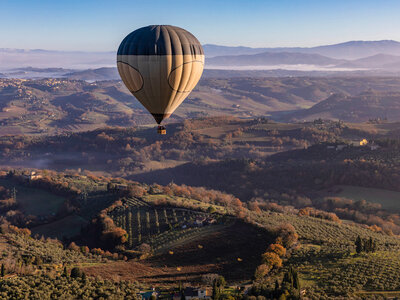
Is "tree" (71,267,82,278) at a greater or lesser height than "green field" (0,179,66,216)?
greater

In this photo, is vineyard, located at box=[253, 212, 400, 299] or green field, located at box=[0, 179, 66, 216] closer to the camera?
vineyard, located at box=[253, 212, 400, 299]

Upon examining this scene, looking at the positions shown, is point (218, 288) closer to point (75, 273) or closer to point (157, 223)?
point (75, 273)

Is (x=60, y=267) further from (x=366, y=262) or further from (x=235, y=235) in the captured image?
(x=366, y=262)

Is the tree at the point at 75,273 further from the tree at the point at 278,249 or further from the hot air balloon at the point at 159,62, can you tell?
the tree at the point at 278,249

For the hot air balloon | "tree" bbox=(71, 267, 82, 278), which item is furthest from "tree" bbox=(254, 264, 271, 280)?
"tree" bbox=(71, 267, 82, 278)

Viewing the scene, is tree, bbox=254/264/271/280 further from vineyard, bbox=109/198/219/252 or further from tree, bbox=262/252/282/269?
vineyard, bbox=109/198/219/252

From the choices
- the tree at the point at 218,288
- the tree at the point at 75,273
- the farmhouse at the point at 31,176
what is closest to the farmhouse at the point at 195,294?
the tree at the point at 218,288

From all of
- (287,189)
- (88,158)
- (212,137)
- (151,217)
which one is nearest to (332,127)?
(212,137)
